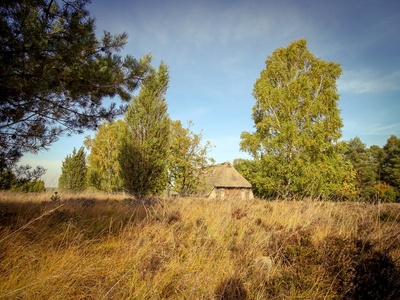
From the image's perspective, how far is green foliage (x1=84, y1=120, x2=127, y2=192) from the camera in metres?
22.6

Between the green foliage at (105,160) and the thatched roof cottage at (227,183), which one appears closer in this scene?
the green foliage at (105,160)

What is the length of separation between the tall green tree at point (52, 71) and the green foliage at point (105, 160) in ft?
63.4

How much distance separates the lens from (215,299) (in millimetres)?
1960

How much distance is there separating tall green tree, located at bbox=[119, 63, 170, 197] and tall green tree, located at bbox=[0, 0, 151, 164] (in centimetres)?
772

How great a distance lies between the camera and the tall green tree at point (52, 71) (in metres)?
2.64

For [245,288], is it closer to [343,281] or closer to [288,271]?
[288,271]

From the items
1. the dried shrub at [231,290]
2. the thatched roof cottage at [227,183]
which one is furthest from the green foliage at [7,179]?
the thatched roof cottage at [227,183]

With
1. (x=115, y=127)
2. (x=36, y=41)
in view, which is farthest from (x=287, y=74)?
(x=115, y=127)

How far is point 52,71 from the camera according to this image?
280cm

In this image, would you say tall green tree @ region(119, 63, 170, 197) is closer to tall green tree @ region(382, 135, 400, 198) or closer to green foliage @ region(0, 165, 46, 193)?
green foliage @ region(0, 165, 46, 193)

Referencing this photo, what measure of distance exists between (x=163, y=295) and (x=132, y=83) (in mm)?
3767

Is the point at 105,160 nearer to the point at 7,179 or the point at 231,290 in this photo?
the point at 7,179

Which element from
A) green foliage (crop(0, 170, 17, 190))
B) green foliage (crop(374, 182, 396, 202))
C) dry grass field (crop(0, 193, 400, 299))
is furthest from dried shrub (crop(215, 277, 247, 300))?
green foliage (crop(374, 182, 396, 202))

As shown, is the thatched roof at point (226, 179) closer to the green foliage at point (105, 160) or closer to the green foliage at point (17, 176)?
the green foliage at point (105, 160)
